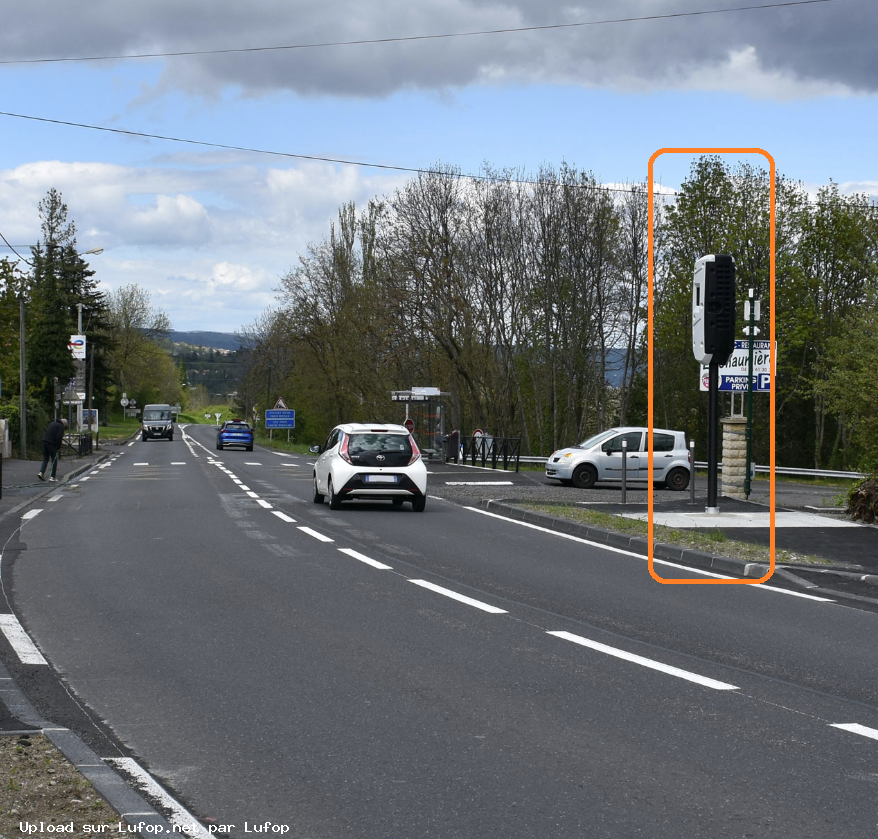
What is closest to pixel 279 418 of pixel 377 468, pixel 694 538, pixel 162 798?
pixel 377 468

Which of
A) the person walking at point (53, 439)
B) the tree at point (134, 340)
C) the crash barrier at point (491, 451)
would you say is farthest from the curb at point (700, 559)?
the tree at point (134, 340)

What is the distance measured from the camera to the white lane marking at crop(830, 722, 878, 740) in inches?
233

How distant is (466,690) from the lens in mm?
6824

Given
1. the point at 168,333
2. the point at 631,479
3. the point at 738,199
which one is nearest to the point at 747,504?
the point at 631,479

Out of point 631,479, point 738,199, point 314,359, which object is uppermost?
point 738,199

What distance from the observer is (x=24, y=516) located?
65.5ft

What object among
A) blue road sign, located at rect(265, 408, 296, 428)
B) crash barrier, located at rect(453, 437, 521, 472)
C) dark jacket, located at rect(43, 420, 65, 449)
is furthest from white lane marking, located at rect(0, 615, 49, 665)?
blue road sign, located at rect(265, 408, 296, 428)

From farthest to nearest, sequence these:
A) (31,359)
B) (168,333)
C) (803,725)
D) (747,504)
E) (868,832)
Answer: (168,333), (31,359), (747,504), (803,725), (868,832)

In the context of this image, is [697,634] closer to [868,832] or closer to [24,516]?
[868,832]

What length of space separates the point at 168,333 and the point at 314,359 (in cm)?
4866

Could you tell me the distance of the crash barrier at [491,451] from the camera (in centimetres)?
3856

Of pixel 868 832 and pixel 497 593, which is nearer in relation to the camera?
pixel 868 832

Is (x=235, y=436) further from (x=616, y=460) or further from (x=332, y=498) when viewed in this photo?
(x=332, y=498)

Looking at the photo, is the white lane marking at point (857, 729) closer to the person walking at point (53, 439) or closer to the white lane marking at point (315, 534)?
the white lane marking at point (315, 534)
